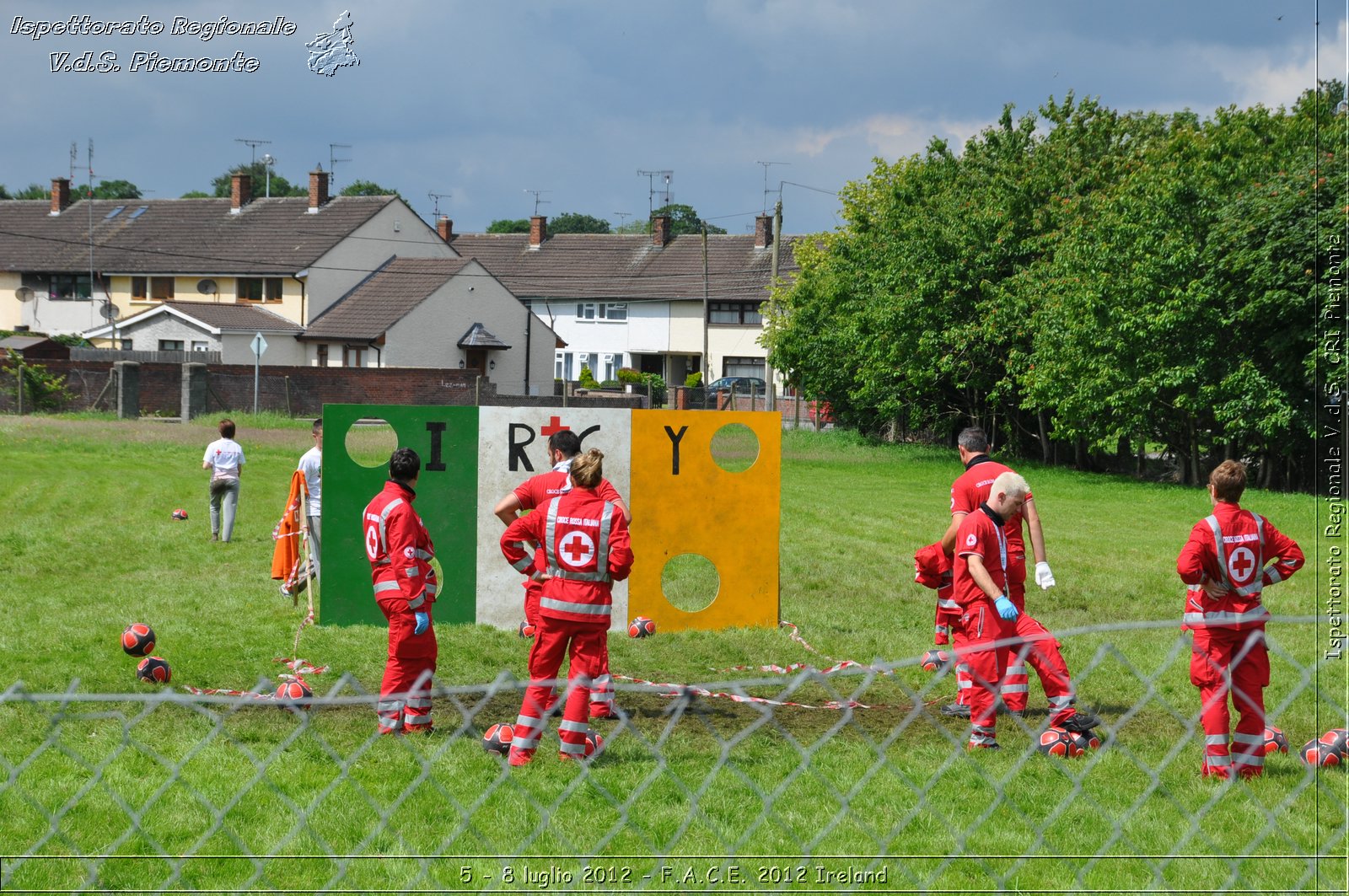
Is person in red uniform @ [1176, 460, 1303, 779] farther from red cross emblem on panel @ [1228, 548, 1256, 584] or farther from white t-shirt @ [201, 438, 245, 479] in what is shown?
white t-shirt @ [201, 438, 245, 479]

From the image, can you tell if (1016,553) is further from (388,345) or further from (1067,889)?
(388,345)

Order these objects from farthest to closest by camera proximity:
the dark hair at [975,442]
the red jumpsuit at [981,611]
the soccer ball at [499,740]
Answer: the dark hair at [975,442], the red jumpsuit at [981,611], the soccer ball at [499,740]

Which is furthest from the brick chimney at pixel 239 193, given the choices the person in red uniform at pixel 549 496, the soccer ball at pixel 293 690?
the person in red uniform at pixel 549 496

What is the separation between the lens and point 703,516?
10.7 metres

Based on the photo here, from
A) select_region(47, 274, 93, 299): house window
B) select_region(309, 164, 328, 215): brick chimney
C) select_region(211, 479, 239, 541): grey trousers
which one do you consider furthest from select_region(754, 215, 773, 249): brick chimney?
select_region(211, 479, 239, 541): grey trousers

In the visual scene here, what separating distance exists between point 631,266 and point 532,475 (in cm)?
5425

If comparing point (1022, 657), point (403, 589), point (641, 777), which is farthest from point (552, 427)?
point (1022, 657)

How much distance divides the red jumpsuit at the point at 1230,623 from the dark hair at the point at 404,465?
4347 millimetres

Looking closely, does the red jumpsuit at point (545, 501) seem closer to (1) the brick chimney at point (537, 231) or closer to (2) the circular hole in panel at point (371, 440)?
(2) the circular hole in panel at point (371, 440)

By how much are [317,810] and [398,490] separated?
2.11 meters

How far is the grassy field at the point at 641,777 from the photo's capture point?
5.02 metres

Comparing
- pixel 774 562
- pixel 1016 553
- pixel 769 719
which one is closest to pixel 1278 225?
pixel 774 562

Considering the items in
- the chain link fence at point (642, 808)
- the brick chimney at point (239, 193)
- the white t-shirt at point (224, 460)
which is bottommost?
the chain link fence at point (642, 808)

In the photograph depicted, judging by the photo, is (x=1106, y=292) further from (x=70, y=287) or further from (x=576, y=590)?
(x=70, y=287)
